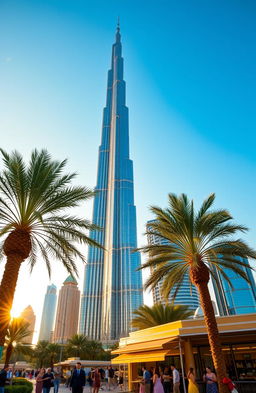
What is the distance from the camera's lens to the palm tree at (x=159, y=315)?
91.3ft

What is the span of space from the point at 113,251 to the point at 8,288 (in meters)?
135

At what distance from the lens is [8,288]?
31.6 feet

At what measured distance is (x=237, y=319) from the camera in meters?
14.4

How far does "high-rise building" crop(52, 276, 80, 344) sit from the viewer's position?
136 m

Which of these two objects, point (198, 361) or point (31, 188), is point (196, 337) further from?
point (31, 188)

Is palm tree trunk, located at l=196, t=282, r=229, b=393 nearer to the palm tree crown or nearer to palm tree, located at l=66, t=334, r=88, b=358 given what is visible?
the palm tree crown

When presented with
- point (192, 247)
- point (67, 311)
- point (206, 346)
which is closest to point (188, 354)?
point (206, 346)

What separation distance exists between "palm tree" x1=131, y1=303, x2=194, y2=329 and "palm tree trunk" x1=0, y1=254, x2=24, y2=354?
821 inches

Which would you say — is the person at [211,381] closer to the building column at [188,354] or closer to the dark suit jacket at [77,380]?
the building column at [188,354]

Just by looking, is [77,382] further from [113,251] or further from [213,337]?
[113,251]

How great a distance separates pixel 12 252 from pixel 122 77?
20433cm

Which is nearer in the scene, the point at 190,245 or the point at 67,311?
the point at 190,245

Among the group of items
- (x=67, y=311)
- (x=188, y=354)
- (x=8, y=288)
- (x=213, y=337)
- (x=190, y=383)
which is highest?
(x=67, y=311)

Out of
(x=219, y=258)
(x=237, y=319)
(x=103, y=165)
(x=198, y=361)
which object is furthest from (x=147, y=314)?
(x=103, y=165)
